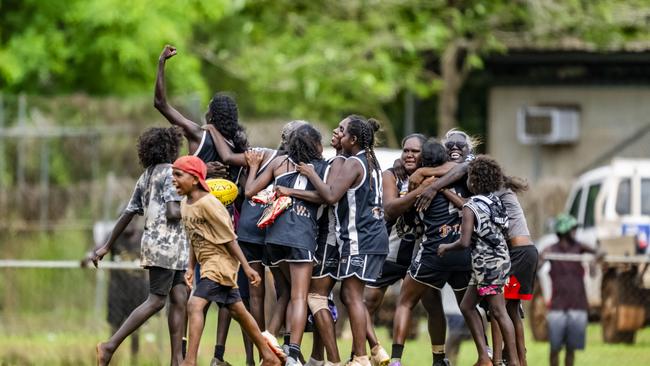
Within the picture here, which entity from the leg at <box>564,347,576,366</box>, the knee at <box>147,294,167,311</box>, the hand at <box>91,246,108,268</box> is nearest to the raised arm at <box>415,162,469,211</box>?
the knee at <box>147,294,167,311</box>

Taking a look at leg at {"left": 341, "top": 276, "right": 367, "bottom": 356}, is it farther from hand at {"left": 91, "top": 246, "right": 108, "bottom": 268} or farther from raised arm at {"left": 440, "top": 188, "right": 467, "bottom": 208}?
hand at {"left": 91, "top": 246, "right": 108, "bottom": 268}

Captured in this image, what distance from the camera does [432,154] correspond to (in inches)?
461

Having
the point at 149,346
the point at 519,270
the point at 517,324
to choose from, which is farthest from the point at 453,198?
the point at 149,346

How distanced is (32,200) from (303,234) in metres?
13.3

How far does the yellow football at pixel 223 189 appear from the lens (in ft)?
37.1

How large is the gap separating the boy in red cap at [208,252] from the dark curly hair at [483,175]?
6.67 feet

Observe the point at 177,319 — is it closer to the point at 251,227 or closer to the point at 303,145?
the point at 251,227

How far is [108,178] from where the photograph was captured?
2244 cm

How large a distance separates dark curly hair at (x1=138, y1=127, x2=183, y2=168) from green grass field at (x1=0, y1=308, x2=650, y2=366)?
264cm

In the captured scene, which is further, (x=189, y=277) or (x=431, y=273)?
(x=431, y=273)

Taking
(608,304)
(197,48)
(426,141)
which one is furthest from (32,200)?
(426,141)

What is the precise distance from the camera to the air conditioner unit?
28280 mm

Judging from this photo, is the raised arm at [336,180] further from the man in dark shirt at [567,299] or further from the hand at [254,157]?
the man in dark shirt at [567,299]

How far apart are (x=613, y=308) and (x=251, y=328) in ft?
26.0
